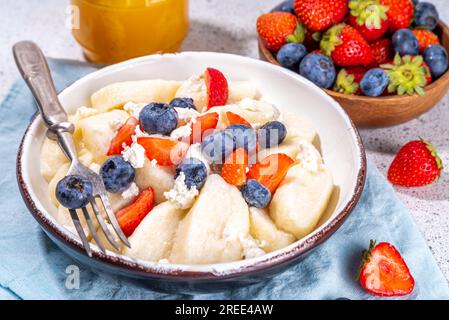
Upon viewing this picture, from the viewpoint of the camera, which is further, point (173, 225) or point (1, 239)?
point (1, 239)

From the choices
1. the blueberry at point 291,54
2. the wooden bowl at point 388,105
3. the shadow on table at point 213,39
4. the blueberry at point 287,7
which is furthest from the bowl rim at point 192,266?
the shadow on table at point 213,39

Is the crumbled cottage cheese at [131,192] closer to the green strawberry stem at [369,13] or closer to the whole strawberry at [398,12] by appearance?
the green strawberry stem at [369,13]

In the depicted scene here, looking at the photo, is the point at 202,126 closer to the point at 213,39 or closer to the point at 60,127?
the point at 60,127

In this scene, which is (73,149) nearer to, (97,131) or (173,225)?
(97,131)

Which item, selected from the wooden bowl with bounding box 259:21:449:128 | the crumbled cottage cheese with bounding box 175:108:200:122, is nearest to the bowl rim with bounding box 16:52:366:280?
the crumbled cottage cheese with bounding box 175:108:200:122

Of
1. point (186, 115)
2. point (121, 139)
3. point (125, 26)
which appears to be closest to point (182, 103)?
point (186, 115)

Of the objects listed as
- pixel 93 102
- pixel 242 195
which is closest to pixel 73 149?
pixel 93 102

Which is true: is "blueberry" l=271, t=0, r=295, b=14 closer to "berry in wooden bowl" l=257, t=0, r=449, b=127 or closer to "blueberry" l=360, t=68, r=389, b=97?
"berry in wooden bowl" l=257, t=0, r=449, b=127
